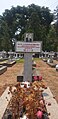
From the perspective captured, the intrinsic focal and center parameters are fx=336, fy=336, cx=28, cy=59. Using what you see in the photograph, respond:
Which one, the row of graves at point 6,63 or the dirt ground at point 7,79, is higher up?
the dirt ground at point 7,79

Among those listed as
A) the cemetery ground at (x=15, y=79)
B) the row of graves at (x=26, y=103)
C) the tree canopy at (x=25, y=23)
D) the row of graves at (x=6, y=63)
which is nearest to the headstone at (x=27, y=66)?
the cemetery ground at (x=15, y=79)

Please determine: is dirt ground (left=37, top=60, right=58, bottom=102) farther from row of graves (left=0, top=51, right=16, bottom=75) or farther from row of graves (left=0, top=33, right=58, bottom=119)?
row of graves (left=0, top=33, right=58, bottom=119)

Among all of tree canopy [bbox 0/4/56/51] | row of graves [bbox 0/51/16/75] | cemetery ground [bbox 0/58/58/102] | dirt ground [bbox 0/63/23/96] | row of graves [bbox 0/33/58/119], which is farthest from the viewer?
tree canopy [bbox 0/4/56/51]

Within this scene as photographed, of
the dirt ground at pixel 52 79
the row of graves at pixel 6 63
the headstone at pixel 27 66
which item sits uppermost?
the headstone at pixel 27 66

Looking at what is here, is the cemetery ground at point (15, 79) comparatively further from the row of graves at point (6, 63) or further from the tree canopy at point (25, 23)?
the tree canopy at point (25, 23)

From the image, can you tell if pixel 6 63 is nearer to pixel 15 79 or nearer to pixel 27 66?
pixel 15 79

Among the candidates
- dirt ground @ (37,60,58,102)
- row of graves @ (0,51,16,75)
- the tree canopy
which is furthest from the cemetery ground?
the tree canopy

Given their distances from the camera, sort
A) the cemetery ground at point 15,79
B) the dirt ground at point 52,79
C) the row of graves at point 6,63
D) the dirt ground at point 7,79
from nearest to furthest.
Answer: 1. the dirt ground at point 52,79
2. the cemetery ground at point 15,79
3. the dirt ground at point 7,79
4. the row of graves at point 6,63

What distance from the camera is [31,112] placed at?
4.82m

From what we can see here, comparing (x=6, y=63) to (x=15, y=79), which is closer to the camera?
(x=15, y=79)

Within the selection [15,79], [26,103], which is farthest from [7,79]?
[26,103]

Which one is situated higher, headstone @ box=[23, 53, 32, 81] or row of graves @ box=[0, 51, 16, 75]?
headstone @ box=[23, 53, 32, 81]

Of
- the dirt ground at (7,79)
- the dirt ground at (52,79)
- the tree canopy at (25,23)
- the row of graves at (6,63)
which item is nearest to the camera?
the dirt ground at (52,79)

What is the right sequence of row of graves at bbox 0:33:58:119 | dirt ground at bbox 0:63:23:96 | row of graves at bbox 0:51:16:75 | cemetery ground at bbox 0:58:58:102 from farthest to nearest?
row of graves at bbox 0:51:16:75, dirt ground at bbox 0:63:23:96, cemetery ground at bbox 0:58:58:102, row of graves at bbox 0:33:58:119
